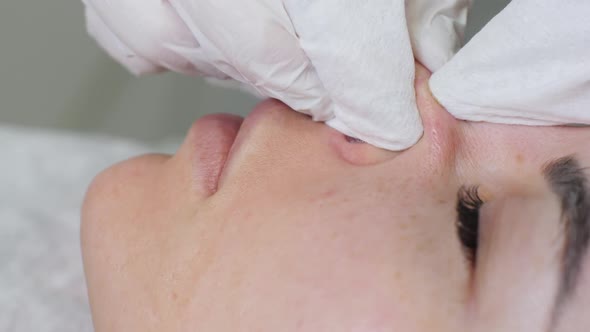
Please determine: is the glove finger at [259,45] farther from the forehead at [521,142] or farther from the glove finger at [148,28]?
the forehead at [521,142]

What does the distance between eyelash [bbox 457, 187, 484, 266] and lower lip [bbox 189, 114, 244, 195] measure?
218 millimetres

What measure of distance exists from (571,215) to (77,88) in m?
1.00

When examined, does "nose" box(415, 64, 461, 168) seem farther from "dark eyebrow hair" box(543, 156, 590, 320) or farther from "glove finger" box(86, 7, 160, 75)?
"glove finger" box(86, 7, 160, 75)

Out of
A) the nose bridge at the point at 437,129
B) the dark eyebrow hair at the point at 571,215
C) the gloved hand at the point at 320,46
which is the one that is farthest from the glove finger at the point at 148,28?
the dark eyebrow hair at the point at 571,215

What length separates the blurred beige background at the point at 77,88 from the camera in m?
1.22

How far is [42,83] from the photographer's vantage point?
125 centimetres

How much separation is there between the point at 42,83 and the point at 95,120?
119mm

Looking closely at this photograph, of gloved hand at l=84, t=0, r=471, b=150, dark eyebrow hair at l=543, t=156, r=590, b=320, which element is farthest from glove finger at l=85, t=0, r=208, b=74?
dark eyebrow hair at l=543, t=156, r=590, b=320

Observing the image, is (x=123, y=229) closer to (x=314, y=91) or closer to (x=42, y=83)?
(x=314, y=91)

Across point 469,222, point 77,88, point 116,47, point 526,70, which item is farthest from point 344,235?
point 77,88

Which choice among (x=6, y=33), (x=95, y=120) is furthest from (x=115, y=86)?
(x=6, y=33)

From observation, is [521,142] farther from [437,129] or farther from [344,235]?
[344,235]

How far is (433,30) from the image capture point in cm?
65

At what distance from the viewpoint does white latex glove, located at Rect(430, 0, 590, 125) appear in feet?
1.90
